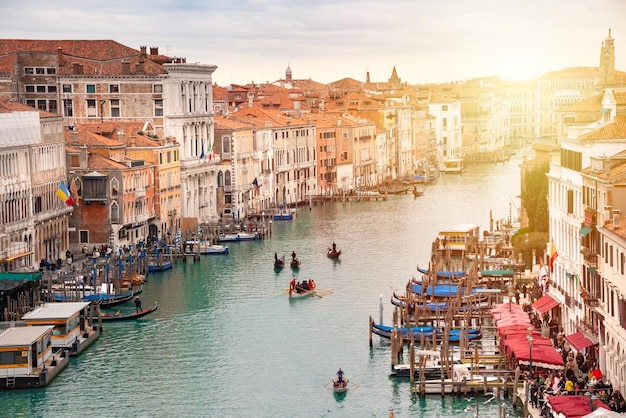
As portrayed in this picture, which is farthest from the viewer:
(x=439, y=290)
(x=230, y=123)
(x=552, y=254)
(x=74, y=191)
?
(x=230, y=123)

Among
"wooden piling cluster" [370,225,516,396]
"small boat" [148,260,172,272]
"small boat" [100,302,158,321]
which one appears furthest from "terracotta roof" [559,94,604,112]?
"small boat" [148,260,172,272]

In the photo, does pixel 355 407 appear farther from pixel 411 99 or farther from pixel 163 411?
pixel 411 99

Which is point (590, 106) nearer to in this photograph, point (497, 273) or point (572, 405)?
point (497, 273)

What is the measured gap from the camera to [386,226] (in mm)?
48156

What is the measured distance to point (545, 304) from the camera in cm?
2645

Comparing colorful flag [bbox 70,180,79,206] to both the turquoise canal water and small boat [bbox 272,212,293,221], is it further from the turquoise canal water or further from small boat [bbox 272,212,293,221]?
small boat [bbox 272,212,293,221]

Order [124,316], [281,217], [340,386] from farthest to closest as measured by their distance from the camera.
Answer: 1. [281,217]
2. [124,316]
3. [340,386]

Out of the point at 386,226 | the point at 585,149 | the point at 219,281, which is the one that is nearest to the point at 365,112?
the point at 386,226

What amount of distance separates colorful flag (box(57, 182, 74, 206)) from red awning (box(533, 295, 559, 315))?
571 inches

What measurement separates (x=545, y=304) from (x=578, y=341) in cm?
378

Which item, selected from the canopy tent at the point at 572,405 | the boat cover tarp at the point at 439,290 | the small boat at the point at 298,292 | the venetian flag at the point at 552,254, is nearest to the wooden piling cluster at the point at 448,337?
the boat cover tarp at the point at 439,290

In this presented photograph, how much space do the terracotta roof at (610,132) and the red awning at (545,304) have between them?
12.0 feet

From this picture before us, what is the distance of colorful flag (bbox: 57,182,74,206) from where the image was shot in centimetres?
3641

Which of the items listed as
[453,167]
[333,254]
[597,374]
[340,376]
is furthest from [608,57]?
[453,167]
